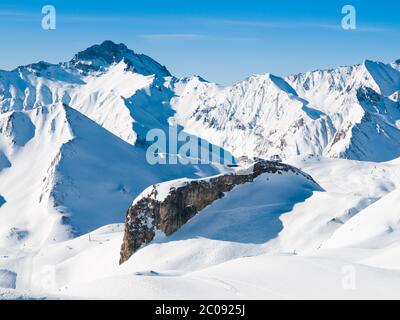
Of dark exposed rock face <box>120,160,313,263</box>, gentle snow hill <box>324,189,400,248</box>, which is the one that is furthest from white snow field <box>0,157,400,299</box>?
dark exposed rock face <box>120,160,313,263</box>

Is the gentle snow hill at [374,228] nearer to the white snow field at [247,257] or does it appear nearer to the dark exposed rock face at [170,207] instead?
the white snow field at [247,257]

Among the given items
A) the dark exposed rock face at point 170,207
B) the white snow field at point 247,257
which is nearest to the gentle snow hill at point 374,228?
the white snow field at point 247,257

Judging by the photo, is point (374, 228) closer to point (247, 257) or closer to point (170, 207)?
point (247, 257)

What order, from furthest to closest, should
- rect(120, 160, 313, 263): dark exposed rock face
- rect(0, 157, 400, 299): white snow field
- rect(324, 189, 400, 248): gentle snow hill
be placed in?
rect(120, 160, 313, 263): dark exposed rock face, rect(324, 189, 400, 248): gentle snow hill, rect(0, 157, 400, 299): white snow field

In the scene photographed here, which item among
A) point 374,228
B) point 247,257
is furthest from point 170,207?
point 247,257

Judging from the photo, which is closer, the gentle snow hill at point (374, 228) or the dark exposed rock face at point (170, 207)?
the gentle snow hill at point (374, 228)

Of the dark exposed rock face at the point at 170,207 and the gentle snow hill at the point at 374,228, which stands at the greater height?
the dark exposed rock face at the point at 170,207

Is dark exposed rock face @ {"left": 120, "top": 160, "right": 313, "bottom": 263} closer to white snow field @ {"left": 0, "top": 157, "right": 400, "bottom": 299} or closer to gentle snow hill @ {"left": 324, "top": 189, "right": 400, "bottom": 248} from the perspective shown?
white snow field @ {"left": 0, "top": 157, "right": 400, "bottom": 299}

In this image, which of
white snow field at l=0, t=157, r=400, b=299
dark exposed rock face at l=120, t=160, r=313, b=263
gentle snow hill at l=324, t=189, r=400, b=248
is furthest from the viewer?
dark exposed rock face at l=120, t=160, r=313, b=263
